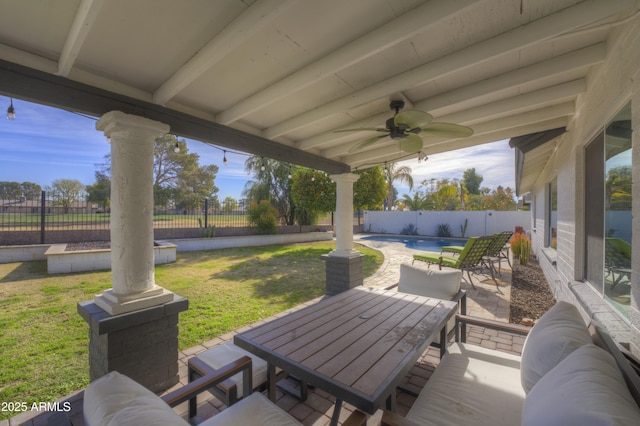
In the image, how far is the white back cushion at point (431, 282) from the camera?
10.4 feet

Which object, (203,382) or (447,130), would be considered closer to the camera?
(203,382)

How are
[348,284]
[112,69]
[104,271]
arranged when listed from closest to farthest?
[112,69]
[348,284]
[104,271]

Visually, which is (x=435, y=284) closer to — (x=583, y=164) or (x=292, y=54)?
(x=583, y=164)

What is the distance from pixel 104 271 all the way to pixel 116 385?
7.34 meters

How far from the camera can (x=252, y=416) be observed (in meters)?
1.46

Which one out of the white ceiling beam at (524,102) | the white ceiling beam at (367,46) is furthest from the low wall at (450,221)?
the white ceiling beam at (367,46)

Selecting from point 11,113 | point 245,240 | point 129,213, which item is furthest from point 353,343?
point 245,240

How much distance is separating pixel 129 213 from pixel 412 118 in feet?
8.42

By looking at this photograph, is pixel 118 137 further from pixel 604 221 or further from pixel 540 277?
pixel 540 277

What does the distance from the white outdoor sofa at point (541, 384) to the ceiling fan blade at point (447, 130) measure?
1.61 meters

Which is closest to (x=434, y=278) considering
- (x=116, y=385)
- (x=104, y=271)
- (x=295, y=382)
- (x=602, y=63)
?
(x=295, y=382)

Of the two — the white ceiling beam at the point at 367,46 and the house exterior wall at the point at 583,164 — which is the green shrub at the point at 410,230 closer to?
the house exterior wall at the point at 583,164

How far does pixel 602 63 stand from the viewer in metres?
2.15

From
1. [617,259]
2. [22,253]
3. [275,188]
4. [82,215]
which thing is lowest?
[22,253]
